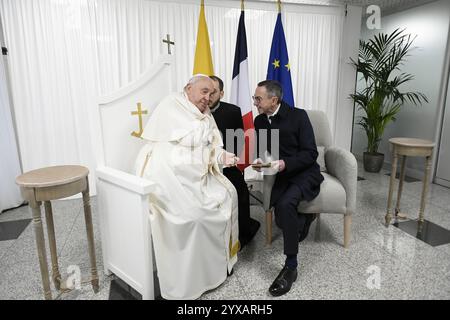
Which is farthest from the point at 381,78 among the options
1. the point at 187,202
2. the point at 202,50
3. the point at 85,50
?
the point at 85,50

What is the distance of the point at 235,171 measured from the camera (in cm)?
231

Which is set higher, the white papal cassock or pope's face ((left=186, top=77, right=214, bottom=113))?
pope's face ((left=186, top=77, right=214, bottom=113))

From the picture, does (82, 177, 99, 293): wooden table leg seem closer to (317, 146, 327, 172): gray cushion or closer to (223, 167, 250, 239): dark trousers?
(223, 167, 250, 239): dark trousers

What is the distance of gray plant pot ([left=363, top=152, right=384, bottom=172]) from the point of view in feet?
13.4

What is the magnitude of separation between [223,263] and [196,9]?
9.15 feet

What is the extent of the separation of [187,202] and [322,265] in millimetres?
1032

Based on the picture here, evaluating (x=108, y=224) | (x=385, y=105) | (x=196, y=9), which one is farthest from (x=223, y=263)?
(x=385, y=105)

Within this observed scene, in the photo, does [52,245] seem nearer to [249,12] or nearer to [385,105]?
[249,12]

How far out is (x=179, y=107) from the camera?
5.92 feet

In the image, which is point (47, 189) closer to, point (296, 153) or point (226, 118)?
point (226, 118)

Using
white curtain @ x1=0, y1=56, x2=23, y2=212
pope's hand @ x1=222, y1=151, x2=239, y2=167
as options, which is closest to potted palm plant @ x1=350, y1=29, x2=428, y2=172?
pope's hand @ x1=222, y1=151, x2=239, y2=167

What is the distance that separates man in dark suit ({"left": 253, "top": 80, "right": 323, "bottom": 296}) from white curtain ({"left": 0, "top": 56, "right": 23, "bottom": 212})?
7.70 feet
